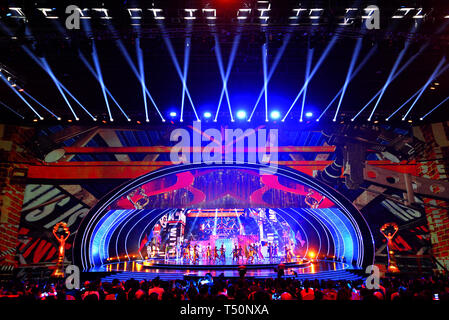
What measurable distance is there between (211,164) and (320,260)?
32.7 feet

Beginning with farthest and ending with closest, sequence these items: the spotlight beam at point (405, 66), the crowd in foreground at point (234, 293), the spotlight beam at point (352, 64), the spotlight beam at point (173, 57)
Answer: the spotlight beam at point (352, 64) → the spotlight beam at point (405, 66) → the spotlight beam at point (173, 57) → the crowd in foreground at point (234, 293)

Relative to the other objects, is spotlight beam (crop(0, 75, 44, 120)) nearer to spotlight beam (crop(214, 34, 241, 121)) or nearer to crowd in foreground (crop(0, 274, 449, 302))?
spotlight beam (crop(214, 34, 241, 121))

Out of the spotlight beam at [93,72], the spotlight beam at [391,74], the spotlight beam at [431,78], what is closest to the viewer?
the spotlight beam at [391,74]

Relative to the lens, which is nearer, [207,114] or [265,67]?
[265,67]

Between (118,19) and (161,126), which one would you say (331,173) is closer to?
(161,126)

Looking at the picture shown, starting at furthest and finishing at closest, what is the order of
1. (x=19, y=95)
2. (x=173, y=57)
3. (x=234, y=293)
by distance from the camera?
(x=19, y=95) → (x=173, y=57) → (x=234, y=293)

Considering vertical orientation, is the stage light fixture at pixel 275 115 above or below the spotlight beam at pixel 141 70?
below

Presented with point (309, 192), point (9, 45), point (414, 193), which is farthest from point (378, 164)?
point (9, 45)

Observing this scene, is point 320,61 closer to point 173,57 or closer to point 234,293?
point 173,57

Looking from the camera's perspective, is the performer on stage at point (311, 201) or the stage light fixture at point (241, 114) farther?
the performer on stage at point (311, 201)

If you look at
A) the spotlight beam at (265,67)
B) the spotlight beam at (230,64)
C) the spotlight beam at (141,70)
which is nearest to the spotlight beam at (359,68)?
the spotlight beam at (265,67)

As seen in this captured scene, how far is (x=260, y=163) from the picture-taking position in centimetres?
1397

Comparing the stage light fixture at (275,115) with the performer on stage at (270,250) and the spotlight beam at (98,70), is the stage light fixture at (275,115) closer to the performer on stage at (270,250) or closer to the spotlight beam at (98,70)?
the spotlight beam at (98,70)

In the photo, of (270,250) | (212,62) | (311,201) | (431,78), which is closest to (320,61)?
(212,62)
